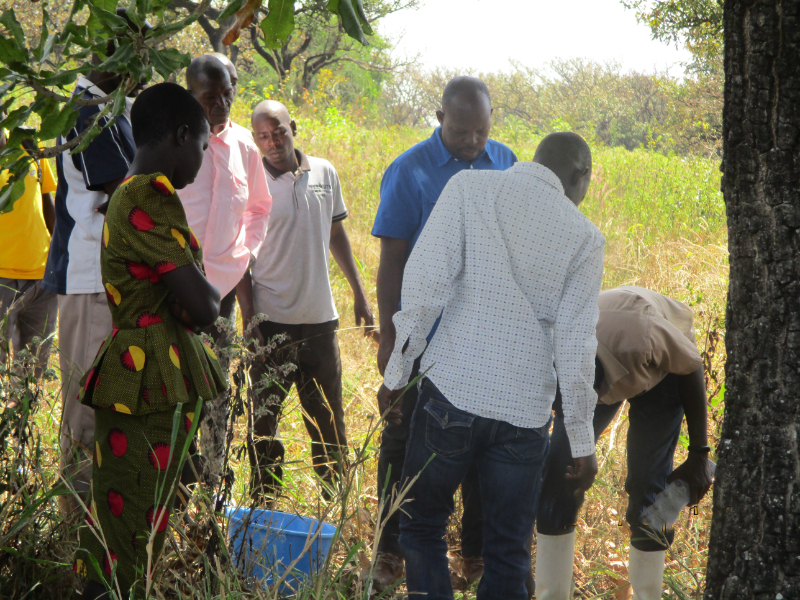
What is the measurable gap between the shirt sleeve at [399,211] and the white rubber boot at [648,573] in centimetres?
149

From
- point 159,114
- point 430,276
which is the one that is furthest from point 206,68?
point 430,276

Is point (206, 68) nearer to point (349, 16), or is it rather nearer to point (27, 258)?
point (27, 258)

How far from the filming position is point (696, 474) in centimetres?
243

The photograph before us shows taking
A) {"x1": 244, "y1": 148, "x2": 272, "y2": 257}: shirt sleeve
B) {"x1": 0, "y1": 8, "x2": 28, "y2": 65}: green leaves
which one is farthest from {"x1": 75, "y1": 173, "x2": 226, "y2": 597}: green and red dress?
{"x1": 244, "y1": 148, "x2": 272, "y2": 257}: shirt sleeve

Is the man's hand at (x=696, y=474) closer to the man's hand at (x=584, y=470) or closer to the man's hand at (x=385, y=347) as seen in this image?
the man's hand at (x=584, y=470)

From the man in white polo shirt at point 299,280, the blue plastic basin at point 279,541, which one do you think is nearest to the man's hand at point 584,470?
the blue plastic basin at point 279,541

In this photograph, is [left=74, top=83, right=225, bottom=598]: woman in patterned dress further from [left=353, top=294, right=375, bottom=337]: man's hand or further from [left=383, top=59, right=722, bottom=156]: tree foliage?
[left=383, top=59, right=722, bottom=156]: tree foliage

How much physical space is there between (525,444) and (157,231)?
3.90 ft

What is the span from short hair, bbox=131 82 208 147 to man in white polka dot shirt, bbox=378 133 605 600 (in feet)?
2.58

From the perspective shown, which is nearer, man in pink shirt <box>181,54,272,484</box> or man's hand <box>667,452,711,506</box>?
man's hand <box>667,452,711,506</box>

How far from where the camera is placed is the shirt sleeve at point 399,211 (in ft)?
9.21

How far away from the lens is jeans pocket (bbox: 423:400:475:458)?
202 centimetres

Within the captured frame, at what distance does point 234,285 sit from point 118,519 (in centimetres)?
136

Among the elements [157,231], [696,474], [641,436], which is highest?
[157,231]
